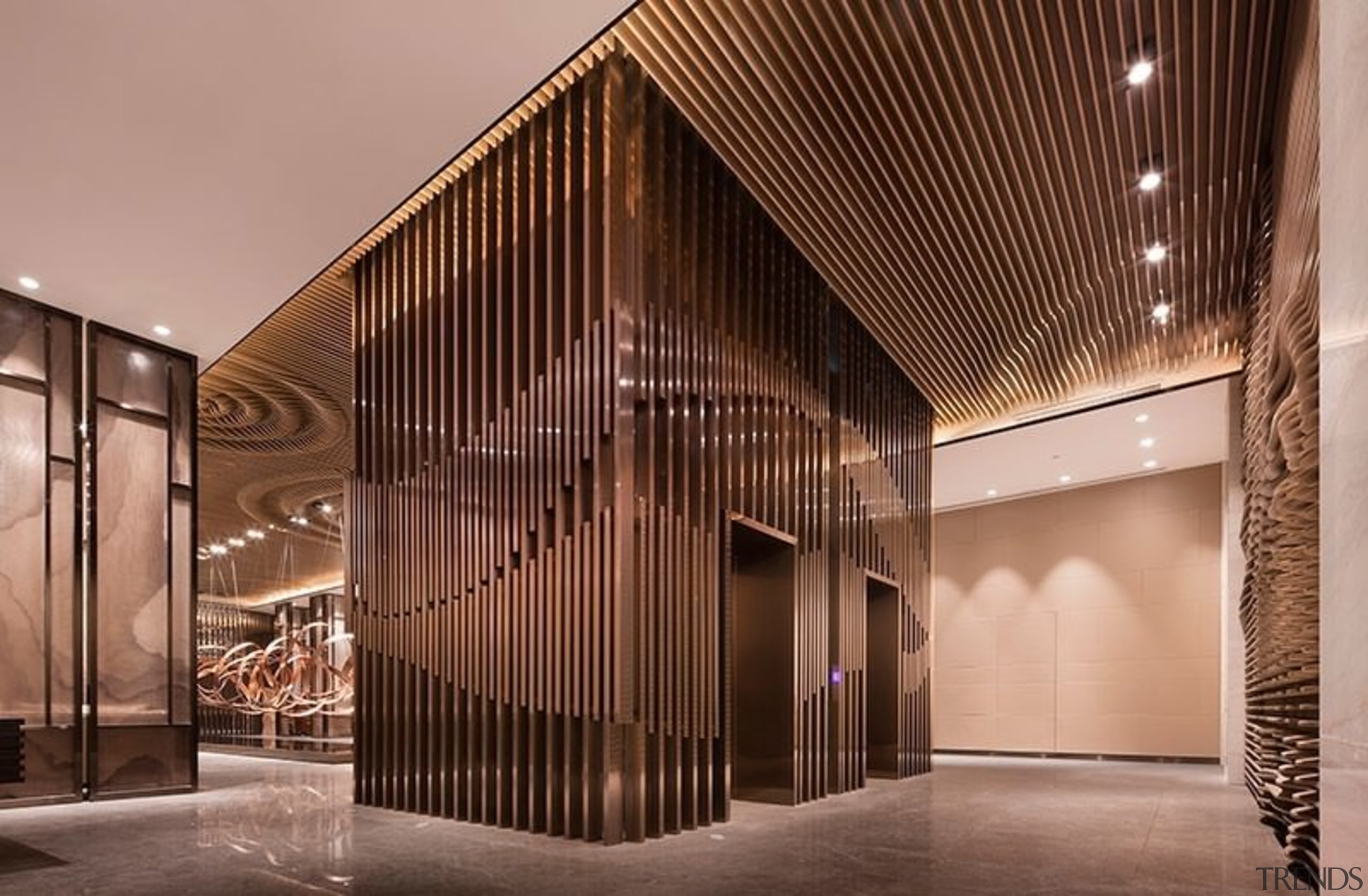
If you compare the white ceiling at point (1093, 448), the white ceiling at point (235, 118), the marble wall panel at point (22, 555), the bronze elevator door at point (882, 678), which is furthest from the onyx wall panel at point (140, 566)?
the white ceiling at point (1093, 448)

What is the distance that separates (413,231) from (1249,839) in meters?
6.55

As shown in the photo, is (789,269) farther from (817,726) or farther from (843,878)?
(843,878)

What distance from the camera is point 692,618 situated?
5.99 metres

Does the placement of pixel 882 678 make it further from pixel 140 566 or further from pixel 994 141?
pixel 140 566

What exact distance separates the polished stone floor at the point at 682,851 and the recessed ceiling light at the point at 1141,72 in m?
4.00

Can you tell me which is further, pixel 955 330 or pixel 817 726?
pixel 955 330

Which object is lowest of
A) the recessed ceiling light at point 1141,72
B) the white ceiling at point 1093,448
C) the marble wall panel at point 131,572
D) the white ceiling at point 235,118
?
the marble wall panel at point 131,572

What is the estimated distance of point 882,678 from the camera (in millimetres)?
10555

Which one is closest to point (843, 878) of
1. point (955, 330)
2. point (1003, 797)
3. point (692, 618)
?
point (692, 618)

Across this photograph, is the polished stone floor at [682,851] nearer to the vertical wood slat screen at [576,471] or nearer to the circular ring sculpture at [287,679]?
the vertical wood slat screen at [576,471]

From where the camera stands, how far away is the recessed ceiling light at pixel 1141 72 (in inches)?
209

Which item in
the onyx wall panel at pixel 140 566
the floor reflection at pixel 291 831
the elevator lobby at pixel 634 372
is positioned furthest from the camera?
the onyx wall panel at pixel 140 566

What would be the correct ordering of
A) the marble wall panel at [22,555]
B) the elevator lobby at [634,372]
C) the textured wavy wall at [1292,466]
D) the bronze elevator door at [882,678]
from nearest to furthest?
the textured wavy wall at [1292,466] → the elevator lobby at [634,372] → the marble wall panel at [22,555] → the bronze elevator door at [882,678]

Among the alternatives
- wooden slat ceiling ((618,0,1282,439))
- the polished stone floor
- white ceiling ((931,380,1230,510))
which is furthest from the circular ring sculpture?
wooden slat ceiling ((618,0,1282,439))
